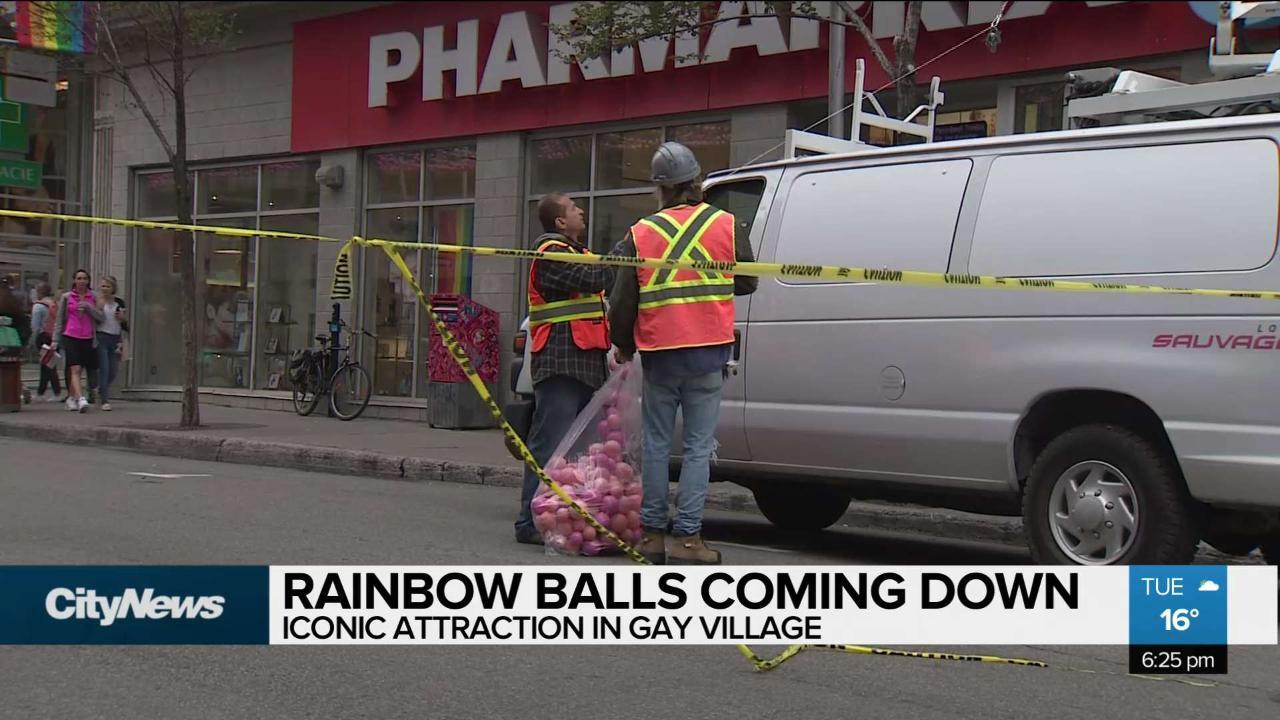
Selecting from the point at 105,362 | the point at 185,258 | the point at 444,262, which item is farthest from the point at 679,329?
the point at 105,362

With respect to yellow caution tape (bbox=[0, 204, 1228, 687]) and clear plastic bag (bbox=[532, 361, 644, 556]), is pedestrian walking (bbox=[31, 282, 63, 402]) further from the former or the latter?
yellow caution tape (bbox=[0, 204, 1228, 687])

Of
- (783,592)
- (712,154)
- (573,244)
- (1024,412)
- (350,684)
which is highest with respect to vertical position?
(712,154)

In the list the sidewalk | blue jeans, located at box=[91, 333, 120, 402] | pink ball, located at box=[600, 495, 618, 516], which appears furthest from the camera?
blue jeans, located at box=[91, 333, 120, 402]

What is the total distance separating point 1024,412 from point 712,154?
9.06m

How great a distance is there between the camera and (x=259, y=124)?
1909 cm

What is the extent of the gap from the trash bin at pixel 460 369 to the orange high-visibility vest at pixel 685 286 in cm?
940

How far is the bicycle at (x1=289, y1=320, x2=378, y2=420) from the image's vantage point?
653 inches

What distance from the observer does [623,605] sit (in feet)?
10.3

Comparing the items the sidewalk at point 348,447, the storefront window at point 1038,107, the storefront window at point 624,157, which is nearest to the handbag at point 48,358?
the sidewalk at point 348,447

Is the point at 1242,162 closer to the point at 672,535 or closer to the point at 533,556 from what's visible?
the point at 672,535

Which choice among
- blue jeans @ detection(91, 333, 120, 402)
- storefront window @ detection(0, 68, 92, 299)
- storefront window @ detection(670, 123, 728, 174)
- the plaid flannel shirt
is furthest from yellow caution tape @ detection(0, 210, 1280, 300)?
storefront window @ detection(0, 68, 92, 299)

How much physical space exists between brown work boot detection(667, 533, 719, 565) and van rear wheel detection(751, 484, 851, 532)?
172 cm

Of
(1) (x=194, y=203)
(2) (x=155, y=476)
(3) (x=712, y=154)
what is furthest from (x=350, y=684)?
(1) (x=194, y=203)

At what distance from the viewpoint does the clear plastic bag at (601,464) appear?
20.9ft
